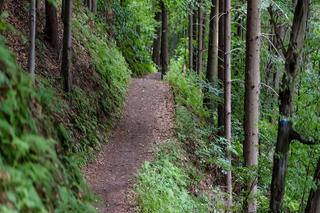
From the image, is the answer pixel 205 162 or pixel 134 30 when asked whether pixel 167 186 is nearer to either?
pixel 205 162

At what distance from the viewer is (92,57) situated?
15172mm

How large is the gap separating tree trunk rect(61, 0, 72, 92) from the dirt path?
1.99 meters

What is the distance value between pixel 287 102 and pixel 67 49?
642 cm

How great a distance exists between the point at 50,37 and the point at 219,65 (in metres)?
7.20

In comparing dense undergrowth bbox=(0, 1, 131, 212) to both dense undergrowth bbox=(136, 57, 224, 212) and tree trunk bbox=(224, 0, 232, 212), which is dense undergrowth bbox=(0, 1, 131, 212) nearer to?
dense undergrowth bbox=(136, 57, 224, 212)

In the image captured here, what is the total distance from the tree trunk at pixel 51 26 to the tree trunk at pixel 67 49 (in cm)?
110

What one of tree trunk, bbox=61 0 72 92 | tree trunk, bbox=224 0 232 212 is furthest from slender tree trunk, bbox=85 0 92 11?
tree trunk, bbox=224 0 232 212

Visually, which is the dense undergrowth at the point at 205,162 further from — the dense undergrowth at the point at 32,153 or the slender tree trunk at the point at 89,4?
the slender tree trunk at the point at 89,4

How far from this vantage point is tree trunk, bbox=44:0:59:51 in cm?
1240

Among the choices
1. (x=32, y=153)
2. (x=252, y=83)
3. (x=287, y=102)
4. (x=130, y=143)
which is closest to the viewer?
(x=32, y=153)

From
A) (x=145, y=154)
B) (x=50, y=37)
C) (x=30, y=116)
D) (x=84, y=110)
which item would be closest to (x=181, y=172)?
(x=145, y=154)

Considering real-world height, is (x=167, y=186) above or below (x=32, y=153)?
below

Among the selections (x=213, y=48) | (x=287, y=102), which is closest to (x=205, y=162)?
(x=213, y=48)

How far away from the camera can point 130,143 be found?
12562mm
